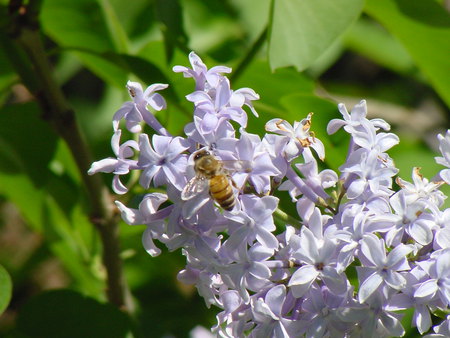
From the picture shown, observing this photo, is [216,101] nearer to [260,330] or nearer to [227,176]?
[227,176]

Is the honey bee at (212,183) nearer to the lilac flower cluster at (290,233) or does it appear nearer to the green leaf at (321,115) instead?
the lilac flower cluster at (290,233)

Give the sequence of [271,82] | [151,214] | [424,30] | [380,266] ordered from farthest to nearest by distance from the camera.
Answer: [271,82] → [424,30] → [151,214] → [380,266]

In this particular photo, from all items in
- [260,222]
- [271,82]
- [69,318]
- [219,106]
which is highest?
[219,106]

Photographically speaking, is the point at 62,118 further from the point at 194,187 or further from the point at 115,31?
the point at 194,187

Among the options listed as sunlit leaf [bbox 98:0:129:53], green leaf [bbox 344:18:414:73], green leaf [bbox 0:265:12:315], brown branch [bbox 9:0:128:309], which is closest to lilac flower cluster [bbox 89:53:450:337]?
green leaf [bbox 0:265:12:315]

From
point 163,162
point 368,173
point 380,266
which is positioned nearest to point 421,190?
point 368,173

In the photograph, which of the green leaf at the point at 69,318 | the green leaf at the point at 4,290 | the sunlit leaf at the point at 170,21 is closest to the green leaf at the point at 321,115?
the sunlit leaf at the point at 170,21
